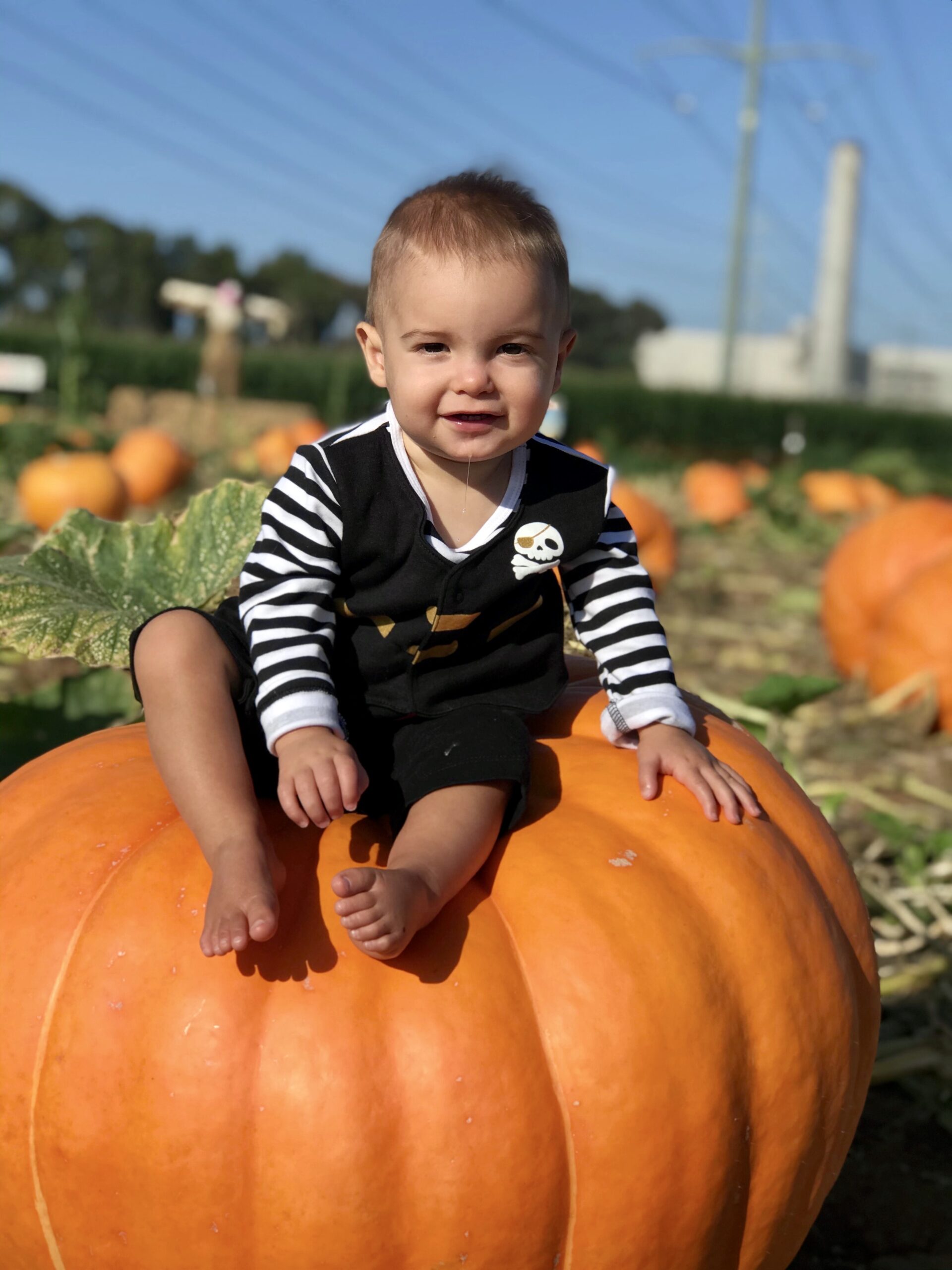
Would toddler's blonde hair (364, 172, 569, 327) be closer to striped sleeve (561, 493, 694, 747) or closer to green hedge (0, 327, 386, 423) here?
striped sleeve (561, 493, 694, 747)

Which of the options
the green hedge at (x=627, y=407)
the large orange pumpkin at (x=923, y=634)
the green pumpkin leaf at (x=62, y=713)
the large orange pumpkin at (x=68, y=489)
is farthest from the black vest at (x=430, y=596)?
the green hedge at (x=627, y=407)

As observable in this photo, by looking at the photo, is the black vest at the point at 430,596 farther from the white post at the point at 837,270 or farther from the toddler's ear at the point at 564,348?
the white post at the point at 837,270

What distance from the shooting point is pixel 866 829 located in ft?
12.5

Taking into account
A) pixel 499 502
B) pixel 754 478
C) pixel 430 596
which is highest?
pixel 499 502

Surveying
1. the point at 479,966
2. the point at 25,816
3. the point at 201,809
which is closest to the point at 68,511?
the point at 25,816

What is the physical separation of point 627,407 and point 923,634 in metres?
26.2

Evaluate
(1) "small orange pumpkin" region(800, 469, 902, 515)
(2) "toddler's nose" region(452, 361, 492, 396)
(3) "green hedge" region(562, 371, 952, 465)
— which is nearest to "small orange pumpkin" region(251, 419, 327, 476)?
(1) "small orange pumpkin" region(800, 469, 902, 515)

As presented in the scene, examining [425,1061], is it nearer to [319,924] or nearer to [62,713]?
[319,924]

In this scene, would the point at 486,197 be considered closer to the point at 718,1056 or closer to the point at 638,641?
the point at 638,641

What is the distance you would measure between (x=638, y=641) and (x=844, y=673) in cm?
426

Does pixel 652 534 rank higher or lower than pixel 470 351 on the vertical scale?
lower

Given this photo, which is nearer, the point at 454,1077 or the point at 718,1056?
the point at 454,1077

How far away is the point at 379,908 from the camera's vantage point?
53.8 inches

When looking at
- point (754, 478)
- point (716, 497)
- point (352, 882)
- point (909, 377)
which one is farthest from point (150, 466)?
point (909, 377)
